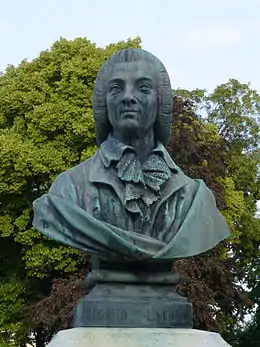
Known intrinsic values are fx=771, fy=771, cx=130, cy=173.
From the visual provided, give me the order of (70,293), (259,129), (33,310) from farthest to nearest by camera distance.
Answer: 1. (259,129)
2. (33,310)
3. (70,293)

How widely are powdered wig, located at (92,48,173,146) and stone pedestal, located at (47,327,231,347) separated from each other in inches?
62.2

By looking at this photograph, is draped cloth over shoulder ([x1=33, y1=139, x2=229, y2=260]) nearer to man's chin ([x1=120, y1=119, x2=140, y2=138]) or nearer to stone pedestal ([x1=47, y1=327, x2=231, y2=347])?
man's chin ([x1=120, y1=119, x2=140, y2=138])

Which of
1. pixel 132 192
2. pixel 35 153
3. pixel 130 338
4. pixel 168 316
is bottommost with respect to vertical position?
pixel 130 338

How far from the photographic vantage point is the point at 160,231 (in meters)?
5.56

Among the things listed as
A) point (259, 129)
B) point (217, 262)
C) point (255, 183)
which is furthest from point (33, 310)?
point (259, 129)

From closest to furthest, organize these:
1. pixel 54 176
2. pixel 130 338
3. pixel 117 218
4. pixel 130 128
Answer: pixel 130 338 < pixel 117 218 < pixel 130 128 < pixel 54 176

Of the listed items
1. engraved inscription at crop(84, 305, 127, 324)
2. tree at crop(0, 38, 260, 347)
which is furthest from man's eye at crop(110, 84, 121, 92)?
tree at crop(0, 38, 260, 347)

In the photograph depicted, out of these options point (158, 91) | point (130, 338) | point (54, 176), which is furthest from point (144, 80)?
point (54, 176)

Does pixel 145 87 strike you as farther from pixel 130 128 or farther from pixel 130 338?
pixel 130 338

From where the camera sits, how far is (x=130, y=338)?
5.10m

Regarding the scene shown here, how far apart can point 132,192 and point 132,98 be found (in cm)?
68

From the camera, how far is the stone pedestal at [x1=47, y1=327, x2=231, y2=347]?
5051 mm

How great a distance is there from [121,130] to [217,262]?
1213 centimetres

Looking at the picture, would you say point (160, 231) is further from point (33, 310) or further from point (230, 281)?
point (230, 281)
